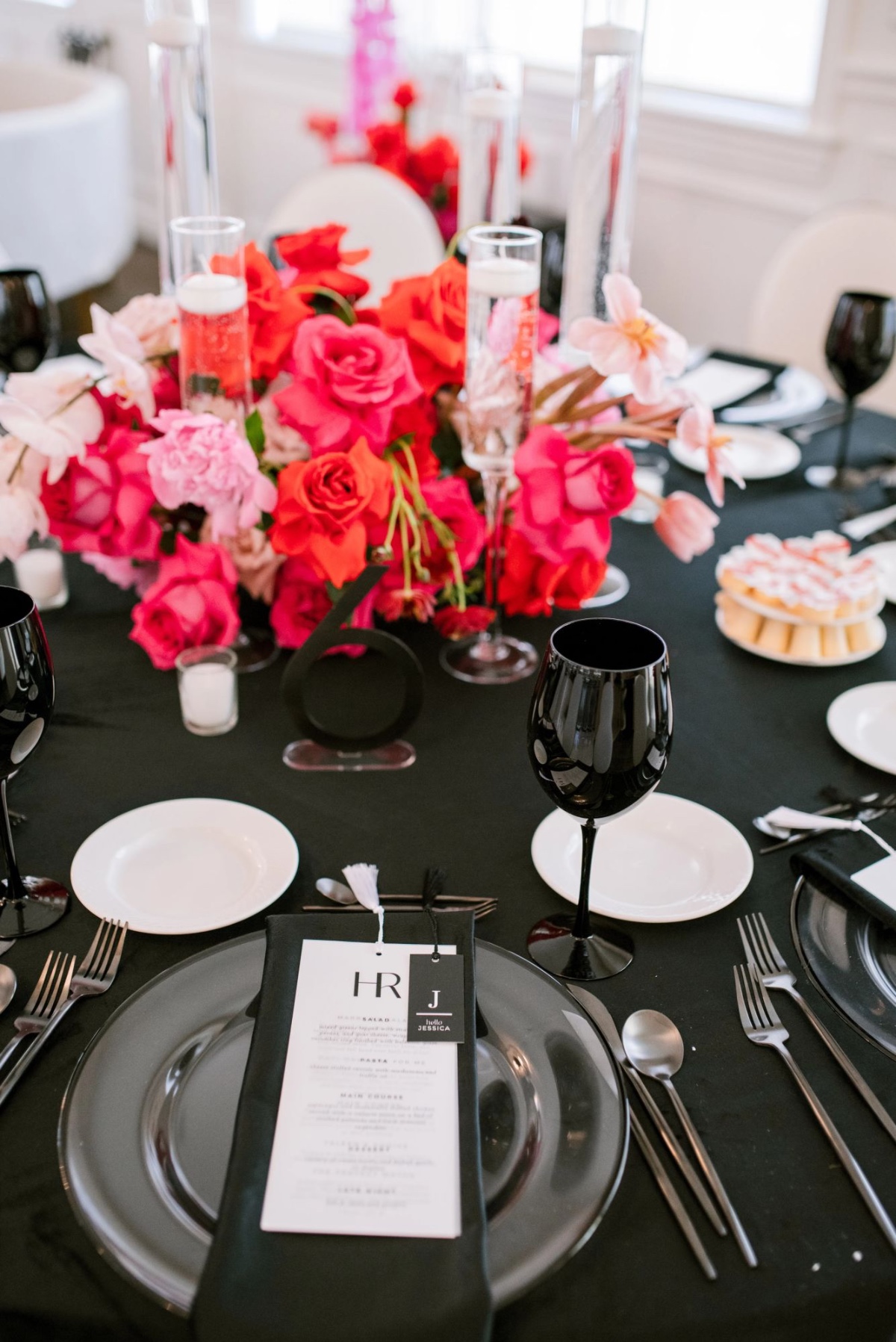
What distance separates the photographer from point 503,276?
3.41ft

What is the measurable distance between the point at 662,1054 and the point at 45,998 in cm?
40

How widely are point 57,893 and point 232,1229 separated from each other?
0.35m

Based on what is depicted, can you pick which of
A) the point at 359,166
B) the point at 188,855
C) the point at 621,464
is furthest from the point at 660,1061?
the point at 359,166

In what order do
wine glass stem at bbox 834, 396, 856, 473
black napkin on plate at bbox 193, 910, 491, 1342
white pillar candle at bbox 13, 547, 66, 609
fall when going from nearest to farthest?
1. black napkin on plate at bbox 193, 910, 491, 1342
2. white pillar candle at bbox 13, 547, 66, 609
3. wine glass stem at bbox 834, 396, 856, 473

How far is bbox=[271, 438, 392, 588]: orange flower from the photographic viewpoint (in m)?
1.02

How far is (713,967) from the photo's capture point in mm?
802

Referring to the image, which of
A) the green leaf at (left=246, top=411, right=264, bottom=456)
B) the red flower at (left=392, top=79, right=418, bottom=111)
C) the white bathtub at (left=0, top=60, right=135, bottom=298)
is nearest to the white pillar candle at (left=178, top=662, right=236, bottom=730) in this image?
the green leaf at (left=246, top=411, right=264, bottom=456)

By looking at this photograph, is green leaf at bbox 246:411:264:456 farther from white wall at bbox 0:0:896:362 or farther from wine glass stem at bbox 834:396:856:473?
white wall at bbox 0:0:896:362

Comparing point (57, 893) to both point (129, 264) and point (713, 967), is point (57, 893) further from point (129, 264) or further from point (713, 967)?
point (129, 264)

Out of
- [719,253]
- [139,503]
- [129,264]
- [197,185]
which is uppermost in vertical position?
[197,185]

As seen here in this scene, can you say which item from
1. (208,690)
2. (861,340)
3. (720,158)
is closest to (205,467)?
(208,690)

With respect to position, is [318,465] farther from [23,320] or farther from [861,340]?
[861,340]

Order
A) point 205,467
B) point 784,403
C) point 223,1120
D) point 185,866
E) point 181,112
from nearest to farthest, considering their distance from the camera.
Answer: point 223,1120 → point 185,866 → point 205,467 → point 181,112 → point 784,403

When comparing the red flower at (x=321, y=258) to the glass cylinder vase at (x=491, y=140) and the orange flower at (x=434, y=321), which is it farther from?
the glass cylinder vase at (x=491, y=140)
